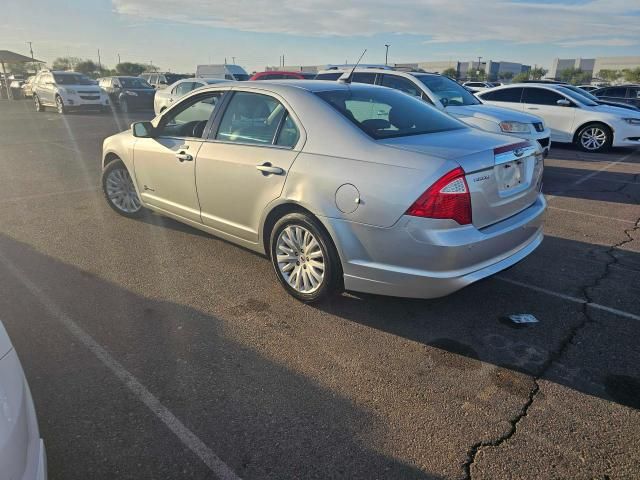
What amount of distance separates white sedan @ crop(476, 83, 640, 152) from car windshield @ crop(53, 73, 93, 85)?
57.9 ft

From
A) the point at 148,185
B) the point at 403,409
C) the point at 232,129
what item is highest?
the point at 232,129

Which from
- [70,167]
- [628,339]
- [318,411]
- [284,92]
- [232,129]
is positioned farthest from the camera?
[70,167]

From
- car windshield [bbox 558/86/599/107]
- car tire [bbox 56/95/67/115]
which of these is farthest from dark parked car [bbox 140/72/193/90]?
car windshield [bbox 558/86/599/107]

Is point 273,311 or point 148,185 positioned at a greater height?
point 148,185

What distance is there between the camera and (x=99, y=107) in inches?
826

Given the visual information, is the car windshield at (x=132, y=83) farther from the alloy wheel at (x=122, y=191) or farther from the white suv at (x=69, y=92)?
the alloy wheel at (x=122, y=191)

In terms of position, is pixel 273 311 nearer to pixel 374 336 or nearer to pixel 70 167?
pixel 374 336

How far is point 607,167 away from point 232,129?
28.6 ft

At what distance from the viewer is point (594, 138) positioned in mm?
11766

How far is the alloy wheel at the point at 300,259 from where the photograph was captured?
3.65m

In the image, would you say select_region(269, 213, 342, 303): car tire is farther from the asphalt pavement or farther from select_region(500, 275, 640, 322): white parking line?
select_region(500, 275, 640, 322): white parking line

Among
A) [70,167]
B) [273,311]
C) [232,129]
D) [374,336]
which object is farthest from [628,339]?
[70,167]

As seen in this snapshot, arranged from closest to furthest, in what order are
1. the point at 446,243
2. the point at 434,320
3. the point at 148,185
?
the point at 446,243
the point at 434,320
the point at 148,185

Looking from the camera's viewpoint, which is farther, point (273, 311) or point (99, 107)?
point (99, 107)
